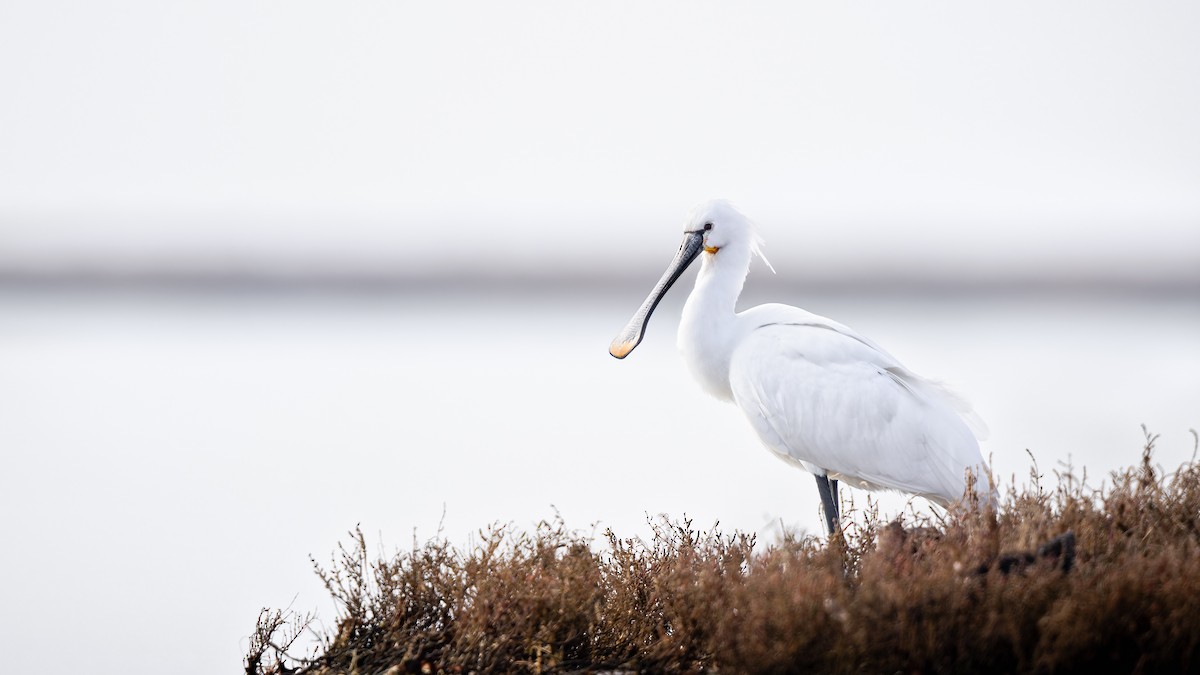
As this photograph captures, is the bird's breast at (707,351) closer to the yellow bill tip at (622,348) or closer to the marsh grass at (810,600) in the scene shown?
the yellow bill tip at (622,348)

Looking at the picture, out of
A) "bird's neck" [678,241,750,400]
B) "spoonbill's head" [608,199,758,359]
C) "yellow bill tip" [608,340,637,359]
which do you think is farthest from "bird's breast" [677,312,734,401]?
"yellow bill tip" [608,340,637,359]

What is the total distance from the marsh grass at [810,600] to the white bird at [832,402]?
635 mm

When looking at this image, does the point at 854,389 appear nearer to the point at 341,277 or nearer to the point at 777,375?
the point at 777,375

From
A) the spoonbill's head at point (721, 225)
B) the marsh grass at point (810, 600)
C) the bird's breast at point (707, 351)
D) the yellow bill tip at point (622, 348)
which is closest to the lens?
the marsh grass at point (810, 600)

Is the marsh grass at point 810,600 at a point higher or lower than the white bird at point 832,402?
lower

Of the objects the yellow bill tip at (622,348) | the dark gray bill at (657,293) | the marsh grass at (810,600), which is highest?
the dark gray bill at (657,293)

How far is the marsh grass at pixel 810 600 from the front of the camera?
311 centimetres

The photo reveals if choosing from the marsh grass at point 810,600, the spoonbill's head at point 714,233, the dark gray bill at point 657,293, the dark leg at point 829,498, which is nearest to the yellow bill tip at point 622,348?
the dark gray bill at point 657,293

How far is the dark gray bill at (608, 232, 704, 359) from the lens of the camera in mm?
5469

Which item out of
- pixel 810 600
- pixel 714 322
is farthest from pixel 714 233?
pixel 810 600

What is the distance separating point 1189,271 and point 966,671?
360 inches

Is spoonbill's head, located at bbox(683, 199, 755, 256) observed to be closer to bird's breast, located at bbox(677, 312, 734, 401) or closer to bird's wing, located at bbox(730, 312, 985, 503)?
bird's breast, located at bbox(677, 312, 734, 401)

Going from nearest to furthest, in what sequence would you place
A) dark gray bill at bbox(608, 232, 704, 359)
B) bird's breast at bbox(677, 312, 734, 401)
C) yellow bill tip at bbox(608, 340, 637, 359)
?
bird's breast at bbox(677, 312, 734, 401)
dark gray bill at bbox(608, 232, 704, 359)
yellow bill tip at bbox(608, 340, 637, 359)

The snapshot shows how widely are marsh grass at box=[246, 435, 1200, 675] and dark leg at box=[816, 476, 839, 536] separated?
56cm
